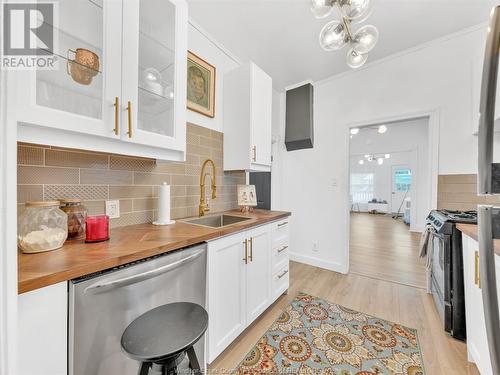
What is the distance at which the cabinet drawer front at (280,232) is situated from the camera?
1.90 meters

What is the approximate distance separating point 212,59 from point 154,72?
3.53ft

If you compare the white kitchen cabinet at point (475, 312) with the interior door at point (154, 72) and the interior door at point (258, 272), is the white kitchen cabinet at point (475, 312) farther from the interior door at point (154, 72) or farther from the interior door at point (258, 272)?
the interior door at point (154, 72)

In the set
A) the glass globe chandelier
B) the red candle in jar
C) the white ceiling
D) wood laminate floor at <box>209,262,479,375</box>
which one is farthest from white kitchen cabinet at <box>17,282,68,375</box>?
the white ceiling

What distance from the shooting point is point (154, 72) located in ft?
4.19

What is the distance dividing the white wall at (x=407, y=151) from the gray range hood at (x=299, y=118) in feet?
8.18

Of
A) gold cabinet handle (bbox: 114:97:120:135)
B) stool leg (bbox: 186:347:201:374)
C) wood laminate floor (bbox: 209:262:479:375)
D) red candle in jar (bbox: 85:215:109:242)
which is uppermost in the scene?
gold cabinet handle (bbox: 114:97:120:135)

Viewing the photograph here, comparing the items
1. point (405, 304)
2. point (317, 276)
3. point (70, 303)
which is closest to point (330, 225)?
point (317, 276)

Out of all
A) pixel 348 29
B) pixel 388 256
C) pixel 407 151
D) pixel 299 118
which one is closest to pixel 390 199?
pixel 407 151

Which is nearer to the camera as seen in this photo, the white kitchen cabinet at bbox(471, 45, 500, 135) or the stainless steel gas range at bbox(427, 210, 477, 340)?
the stainless steel gas range at bbox(427, 210, 477, 340)

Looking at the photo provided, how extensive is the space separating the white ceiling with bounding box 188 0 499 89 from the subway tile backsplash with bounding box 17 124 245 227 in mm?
1039

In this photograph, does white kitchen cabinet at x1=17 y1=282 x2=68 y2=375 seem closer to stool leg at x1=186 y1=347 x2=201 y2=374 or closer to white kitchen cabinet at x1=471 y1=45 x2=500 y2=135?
stool leg at x1=186 y1=347 x2=201 y2=374

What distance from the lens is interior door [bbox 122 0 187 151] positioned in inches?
42.5

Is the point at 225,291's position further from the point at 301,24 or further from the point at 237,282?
the point at 301,24

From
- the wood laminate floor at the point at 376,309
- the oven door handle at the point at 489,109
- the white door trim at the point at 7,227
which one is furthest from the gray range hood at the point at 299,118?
the white door trim at the point at 7,227
